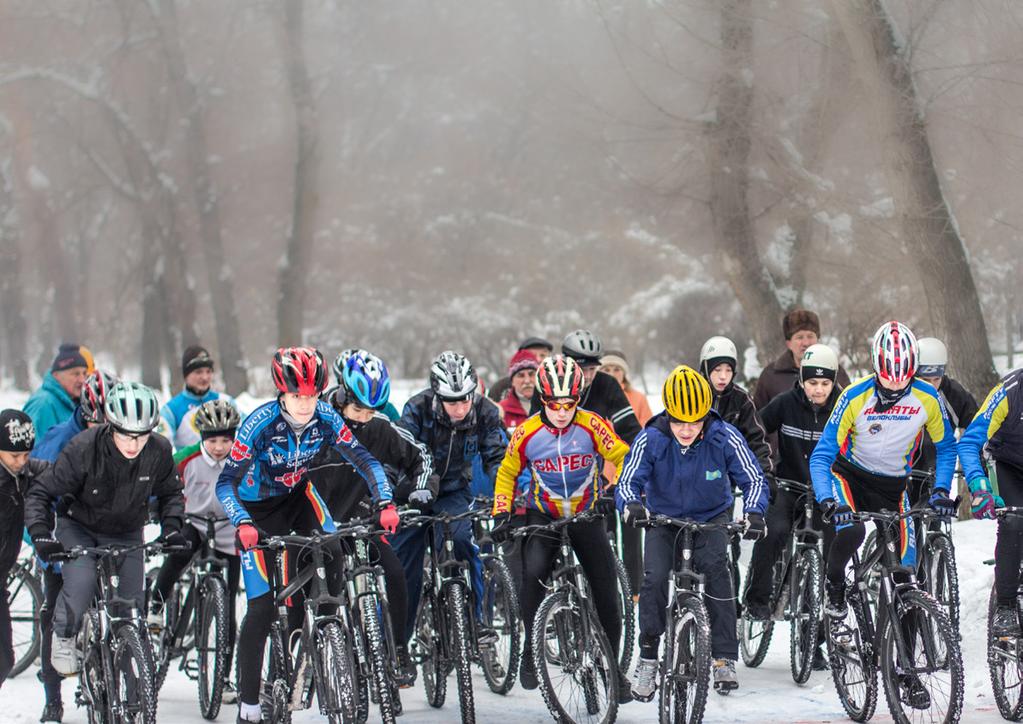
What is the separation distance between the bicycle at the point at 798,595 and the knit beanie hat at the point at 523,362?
3.03 m

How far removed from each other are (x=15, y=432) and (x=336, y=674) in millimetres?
2702

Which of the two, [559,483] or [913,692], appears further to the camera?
[559,483]

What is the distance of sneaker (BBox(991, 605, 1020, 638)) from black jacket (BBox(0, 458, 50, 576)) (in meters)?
5.44

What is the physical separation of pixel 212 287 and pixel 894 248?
21288 millimetres

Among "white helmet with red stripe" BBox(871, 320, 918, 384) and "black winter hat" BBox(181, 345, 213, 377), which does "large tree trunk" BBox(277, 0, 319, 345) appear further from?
"white helmet with red stripe" BBox(871, 320, 918, 384)

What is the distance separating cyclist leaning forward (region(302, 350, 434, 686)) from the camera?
810 centimetres

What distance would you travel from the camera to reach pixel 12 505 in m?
7.94

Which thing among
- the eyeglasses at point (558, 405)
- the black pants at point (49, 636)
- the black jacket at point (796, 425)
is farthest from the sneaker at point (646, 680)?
the black pants at point (49, 636)

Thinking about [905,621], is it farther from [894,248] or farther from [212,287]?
[212,287]

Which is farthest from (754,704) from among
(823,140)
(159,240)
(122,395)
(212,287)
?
(159,240)

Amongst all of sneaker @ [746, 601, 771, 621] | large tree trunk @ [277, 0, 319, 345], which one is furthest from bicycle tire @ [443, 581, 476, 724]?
large tree trunk @ [277, 0, 319, 345]

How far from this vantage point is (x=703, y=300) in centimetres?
3272

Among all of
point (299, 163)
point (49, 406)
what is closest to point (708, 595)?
point (49, 406)

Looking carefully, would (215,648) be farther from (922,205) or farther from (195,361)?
(922,205)
